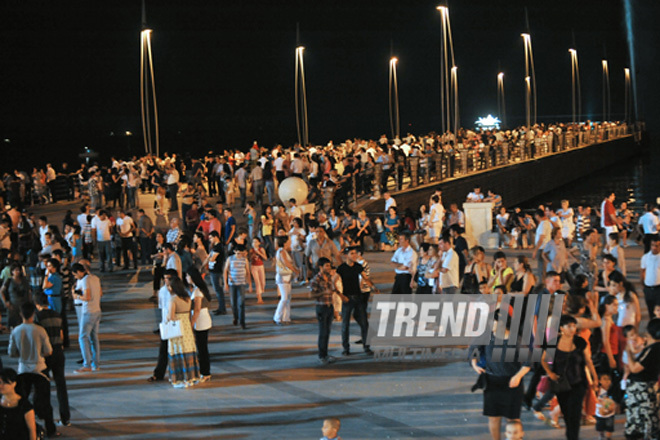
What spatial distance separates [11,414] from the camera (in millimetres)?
8117

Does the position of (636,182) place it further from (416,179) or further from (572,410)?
(572,410)

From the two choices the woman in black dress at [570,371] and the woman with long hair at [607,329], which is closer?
the woman in black dress at [570,371]

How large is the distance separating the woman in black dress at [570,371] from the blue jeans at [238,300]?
6.63m

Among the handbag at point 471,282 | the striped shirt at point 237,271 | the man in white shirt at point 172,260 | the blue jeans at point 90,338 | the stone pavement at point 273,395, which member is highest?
the man in white shirt at point 172,260

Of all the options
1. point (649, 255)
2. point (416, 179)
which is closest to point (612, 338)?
point (649, 255)

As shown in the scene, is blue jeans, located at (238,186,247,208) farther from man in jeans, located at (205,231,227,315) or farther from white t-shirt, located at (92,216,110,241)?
man in jeans, located at (205,231,227,315)

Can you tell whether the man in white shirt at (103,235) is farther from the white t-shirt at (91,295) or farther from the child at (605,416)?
the child at (605,416)

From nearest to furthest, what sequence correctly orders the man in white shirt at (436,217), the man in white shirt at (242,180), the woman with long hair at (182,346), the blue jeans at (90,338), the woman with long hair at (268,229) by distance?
the woman with long hair at (182,346) < the blue jeans at (90,338) < the woman with long hair at (268,229) < the man in white shirt at (436,217) < the man in white shirt at (242,180)

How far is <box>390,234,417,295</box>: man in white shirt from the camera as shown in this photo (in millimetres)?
13852

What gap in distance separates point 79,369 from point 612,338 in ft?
23.7

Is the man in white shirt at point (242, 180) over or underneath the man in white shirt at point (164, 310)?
over

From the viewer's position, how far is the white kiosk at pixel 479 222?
960 inches

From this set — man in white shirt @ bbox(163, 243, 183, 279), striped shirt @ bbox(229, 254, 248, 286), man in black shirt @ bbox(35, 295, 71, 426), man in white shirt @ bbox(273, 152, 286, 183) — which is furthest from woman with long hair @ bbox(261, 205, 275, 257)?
man in black shirt @ bbox(35, 295, 71, 426)

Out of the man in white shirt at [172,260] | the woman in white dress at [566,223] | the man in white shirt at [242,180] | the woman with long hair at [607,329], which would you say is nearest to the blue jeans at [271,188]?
the man in white shirt at [242,180]
